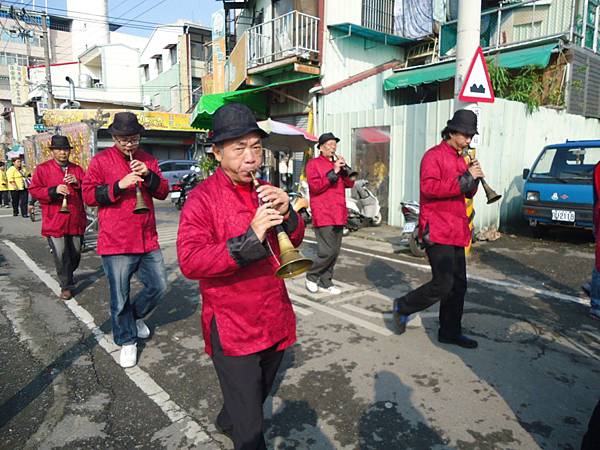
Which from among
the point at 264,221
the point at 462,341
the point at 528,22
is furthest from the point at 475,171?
the point at 528,22

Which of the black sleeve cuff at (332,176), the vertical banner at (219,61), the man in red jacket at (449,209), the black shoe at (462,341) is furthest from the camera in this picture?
the vertical banner at (219,61)

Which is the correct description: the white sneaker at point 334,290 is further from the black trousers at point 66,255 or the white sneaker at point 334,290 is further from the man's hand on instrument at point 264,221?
the man's hand on instrument at point 264,221

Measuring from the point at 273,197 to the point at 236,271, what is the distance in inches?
14.3

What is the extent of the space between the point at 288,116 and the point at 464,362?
11763mm

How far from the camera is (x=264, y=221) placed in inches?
70.5

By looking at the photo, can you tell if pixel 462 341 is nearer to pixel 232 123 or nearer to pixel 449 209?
pixel 449 209

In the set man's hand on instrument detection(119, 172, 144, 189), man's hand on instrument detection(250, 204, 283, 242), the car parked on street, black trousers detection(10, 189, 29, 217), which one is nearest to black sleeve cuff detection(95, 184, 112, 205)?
man's hand on instrument detection(119, 172, 144, 189)

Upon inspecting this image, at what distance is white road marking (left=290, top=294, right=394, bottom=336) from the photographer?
4258 mm

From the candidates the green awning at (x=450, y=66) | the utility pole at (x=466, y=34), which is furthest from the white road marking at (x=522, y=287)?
the green awning at (x=450, y=66)

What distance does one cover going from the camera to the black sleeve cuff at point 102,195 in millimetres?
3400

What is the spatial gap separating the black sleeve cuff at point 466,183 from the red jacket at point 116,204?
8.20 feet

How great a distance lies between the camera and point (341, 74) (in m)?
13.2

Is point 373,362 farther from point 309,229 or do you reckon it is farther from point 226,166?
point 309,229

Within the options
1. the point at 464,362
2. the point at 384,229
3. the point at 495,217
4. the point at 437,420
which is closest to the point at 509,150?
the point at 495,217
